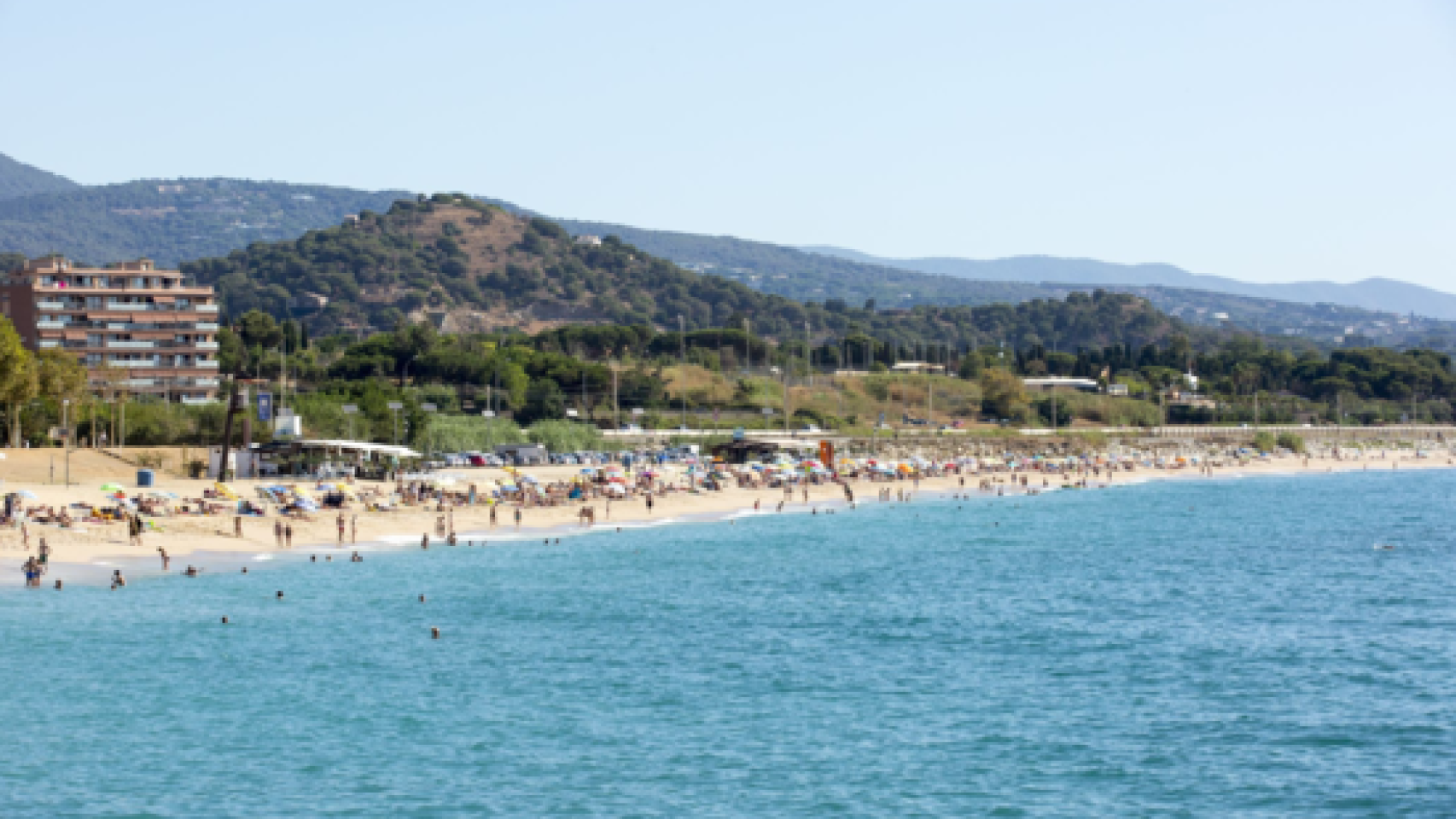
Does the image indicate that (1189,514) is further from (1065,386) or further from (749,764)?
(1065,386)

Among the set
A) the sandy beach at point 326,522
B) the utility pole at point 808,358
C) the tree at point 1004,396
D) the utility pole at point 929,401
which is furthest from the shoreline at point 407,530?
the tree at point 1004,396

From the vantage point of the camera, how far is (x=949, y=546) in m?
56.8

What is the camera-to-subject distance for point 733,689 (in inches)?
1144

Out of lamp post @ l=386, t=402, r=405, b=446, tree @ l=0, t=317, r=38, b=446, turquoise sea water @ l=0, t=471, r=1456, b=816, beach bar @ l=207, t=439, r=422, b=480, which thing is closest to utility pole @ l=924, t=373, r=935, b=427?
lamp post @ l=386, t=402, r=405, b=446

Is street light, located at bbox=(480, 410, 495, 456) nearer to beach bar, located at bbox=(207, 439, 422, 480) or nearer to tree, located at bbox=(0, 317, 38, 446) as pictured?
beach bar, located at bbox=(207, 439, 422, 480)

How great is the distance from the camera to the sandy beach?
1758 inches

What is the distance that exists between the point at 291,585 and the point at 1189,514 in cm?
4989

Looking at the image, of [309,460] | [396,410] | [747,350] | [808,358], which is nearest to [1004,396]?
[808,358]

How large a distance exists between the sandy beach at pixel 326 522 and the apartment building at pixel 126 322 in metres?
35.1

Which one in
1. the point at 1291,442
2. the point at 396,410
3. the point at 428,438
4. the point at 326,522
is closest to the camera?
the point at 326,522

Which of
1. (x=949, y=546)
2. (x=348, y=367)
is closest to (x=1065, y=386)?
(x=348, y=367)

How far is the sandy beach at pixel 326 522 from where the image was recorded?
44.7 m

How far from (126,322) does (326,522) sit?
2197 inches

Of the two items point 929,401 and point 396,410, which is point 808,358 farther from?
point 396,410
